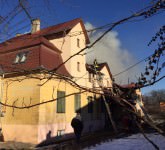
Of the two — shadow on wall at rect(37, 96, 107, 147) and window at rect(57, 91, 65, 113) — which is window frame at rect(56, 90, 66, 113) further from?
shadow on wall at rect(37, 96, 107, 147)

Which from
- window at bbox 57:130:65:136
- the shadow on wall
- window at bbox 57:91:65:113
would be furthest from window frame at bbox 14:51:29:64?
the shadow on wall

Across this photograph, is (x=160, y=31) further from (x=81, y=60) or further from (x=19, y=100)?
(x=81, y=60)

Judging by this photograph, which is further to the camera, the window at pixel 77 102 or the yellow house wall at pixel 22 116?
the window at pixel 77 102

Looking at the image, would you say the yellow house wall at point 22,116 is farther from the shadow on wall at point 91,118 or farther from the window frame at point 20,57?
the shadow on wall at point 91,118

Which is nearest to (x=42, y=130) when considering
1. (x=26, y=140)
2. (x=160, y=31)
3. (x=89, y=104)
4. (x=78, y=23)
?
(x=26, y=140)

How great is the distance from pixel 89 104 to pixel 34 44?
7.77 meters

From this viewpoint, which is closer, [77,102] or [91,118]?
[77,102]

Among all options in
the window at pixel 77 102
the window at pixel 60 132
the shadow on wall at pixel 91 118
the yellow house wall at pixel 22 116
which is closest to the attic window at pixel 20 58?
the yellow house wall at pixel 22 116

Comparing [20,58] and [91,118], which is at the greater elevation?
[20,58]

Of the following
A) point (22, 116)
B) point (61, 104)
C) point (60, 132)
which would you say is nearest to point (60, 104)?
point (61, 104)

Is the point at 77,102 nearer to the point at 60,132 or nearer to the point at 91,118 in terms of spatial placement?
the point at 91,118

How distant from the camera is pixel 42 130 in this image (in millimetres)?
15680

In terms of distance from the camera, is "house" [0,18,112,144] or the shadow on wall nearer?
"house" [0,18,112,144]

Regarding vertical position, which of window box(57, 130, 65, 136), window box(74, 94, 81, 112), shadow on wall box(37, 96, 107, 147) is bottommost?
window box(57, 130, 65, 136)
